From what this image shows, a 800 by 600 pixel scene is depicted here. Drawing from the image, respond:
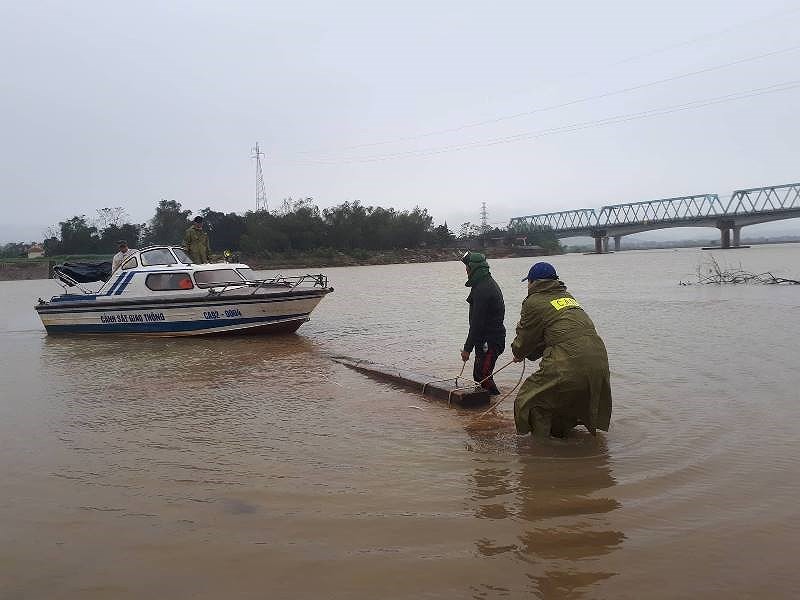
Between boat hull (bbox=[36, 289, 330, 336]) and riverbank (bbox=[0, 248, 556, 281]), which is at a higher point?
riverbank (bbox=[0, 248, 556, 281])

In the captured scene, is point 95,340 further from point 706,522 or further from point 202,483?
point 706,522

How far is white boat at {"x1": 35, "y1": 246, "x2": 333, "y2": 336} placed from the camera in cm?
1537

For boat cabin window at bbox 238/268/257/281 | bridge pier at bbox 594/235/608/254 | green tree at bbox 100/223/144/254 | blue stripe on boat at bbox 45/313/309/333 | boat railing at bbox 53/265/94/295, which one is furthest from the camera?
bridge pier at bbox 594/235/608/254

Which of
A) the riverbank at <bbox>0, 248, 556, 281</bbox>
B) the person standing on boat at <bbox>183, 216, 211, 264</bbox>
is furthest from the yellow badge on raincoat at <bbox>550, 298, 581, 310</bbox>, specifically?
the riverbank at <bbox>0, 248, 556, 281</bbox>

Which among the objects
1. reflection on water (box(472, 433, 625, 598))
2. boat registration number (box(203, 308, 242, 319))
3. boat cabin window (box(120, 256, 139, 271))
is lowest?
reflection on water (box(472, 433, 625, 598))

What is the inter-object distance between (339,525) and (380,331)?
12.6 meters

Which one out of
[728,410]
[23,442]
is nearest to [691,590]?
[728,410]

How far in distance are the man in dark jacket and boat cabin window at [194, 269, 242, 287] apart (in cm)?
947

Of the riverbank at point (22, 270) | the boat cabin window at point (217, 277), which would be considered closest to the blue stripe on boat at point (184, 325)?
the boat cabin window at point (217, 277)

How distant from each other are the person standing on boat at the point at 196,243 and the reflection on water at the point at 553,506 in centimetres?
1254

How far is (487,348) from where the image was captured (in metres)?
7.80

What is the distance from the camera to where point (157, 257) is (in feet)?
53.3

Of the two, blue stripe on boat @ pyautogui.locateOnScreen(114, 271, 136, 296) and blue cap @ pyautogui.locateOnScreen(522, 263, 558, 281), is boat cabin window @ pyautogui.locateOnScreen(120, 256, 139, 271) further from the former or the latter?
blue cap @ pyautogui.locateOnScreen(522, 263, 558, 281)

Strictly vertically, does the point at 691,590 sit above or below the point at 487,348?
below
